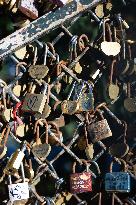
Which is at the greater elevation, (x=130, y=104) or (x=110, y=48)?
(x=110, y=48)

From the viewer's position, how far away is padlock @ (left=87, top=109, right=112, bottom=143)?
82.2 inches

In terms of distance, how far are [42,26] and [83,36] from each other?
0.29m

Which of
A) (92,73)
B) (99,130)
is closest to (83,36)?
(92,73)

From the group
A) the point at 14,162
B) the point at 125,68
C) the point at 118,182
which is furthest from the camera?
the point at 125,68

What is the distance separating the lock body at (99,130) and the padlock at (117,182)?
0.18 m

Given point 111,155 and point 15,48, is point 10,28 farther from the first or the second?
point 111,155

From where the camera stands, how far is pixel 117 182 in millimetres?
2082

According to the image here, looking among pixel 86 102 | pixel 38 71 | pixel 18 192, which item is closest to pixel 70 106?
pixel 86 102

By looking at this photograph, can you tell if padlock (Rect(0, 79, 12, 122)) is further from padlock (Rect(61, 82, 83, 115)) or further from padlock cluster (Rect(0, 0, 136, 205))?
padlock (Rect(61, 82, 83, 115))

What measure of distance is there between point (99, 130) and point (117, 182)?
0.25 meters

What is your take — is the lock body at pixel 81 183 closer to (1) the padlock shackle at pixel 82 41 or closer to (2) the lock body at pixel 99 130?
(2) the lock body at pixel 99 130

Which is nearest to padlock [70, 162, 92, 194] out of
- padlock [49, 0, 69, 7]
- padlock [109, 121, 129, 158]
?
padlock [109, 121, 129, 158]

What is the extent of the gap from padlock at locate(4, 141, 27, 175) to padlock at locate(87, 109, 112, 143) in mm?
337

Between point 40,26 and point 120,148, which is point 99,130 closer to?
point 120,148
